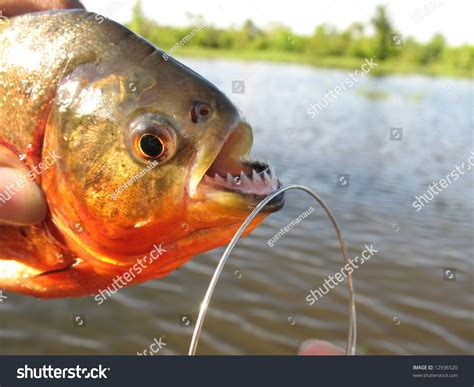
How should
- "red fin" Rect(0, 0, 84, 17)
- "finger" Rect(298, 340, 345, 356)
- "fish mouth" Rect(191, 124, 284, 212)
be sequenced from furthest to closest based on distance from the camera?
"finger" Rect(298, 340, 345, 356) → "red fin" Rect(0, 0, 84, 17) → "fish mouth" Rect(191, 124, 284, 212)

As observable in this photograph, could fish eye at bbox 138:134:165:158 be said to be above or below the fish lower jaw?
above

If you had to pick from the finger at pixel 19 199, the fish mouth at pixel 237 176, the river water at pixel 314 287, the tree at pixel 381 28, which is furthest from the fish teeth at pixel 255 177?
the tree at pixel 381 28

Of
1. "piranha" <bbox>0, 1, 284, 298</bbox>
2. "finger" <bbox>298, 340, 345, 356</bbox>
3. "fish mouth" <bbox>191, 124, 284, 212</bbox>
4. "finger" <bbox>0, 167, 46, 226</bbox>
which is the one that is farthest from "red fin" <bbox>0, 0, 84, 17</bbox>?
"finger" <bbox>298, 340, 345, 356</bbox>

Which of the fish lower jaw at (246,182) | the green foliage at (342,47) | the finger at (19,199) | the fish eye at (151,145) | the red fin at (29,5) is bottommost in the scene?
the green foliage at (342,47)

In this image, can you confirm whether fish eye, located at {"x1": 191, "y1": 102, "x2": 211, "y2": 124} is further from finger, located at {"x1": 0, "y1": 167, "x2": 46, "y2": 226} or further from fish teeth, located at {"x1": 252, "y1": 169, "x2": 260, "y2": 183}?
finger, located at {"x1": 0, "y1": 167, "x2": 46, "y2": 226}

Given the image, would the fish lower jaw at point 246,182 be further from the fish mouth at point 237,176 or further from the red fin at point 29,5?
the red fin at point 29,5

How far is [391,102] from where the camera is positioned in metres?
27.3

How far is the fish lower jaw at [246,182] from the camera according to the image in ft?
6.07

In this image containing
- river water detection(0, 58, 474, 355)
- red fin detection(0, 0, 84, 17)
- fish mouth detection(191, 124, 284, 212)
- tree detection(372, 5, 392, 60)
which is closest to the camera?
fish mouth detection(191, 124, 284, 212)

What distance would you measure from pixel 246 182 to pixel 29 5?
5.00ft

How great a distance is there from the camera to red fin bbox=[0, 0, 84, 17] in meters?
2.38

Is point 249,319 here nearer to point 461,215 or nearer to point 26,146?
point 26,146

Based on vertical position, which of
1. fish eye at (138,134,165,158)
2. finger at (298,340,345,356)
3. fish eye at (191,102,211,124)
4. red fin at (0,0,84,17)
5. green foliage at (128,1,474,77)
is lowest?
green foliage at (128,1,474,77)

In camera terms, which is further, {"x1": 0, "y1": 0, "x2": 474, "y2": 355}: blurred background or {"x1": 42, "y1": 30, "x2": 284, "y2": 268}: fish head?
{"x1": 0, "y1": 0, "x2": 474, "y2": 355}: blurred background
